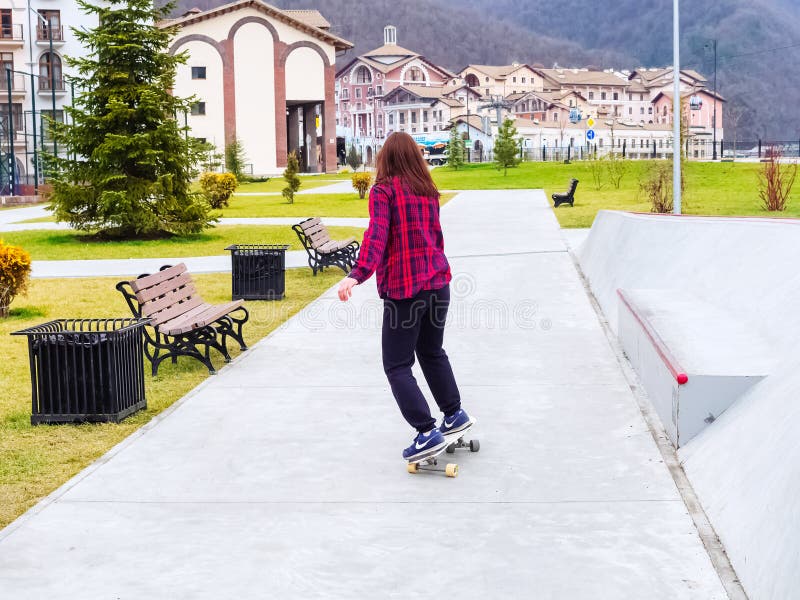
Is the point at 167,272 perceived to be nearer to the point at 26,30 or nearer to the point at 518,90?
the point at 26,30

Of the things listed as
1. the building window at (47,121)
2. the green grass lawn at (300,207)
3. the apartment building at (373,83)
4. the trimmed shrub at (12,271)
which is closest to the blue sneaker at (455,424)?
the trimmed shrub at (12,271)

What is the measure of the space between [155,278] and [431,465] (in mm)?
3968

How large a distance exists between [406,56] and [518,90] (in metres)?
23.8

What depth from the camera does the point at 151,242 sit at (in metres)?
23.1

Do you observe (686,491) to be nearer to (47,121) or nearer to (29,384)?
(29,384)

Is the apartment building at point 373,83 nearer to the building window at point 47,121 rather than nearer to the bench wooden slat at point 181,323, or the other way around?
the building window at point 47,121

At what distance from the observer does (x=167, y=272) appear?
9555mm

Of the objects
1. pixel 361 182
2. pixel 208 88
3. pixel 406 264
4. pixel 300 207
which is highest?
pixel 208 88

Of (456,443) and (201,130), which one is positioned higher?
(201,130)

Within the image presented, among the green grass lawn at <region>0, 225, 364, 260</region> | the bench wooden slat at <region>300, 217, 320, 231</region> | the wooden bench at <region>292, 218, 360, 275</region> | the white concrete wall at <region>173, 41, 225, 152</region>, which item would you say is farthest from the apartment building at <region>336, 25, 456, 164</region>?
the bench wooden slat at <region>300, 217, 320, 231</region>

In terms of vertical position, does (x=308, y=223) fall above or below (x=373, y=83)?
below

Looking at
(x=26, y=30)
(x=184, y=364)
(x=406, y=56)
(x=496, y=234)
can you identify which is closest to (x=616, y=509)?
(x=184, y=364)

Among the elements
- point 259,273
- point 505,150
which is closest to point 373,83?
point 505,150

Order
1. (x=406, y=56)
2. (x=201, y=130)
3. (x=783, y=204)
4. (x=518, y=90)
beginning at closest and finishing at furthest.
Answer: (x=783, y=204), (x=201, y=130), (x=406, y=56), (x=518, y=90)
